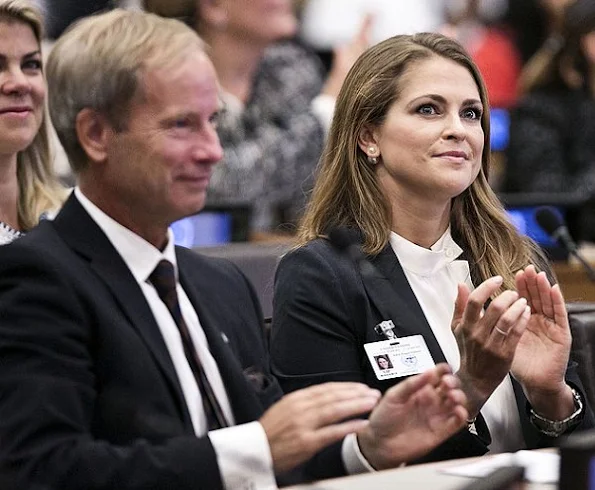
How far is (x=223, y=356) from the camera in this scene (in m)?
2.26

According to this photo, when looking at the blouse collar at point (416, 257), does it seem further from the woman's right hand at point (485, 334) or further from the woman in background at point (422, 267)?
the woman's right hand at point (485, 334)

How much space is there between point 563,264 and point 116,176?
338 centimetres

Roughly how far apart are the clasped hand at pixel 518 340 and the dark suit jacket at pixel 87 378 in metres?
0.60

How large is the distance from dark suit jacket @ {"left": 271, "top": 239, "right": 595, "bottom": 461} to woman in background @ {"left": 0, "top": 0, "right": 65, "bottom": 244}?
86 cm

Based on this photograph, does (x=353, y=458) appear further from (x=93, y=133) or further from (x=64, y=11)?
(x=64, y=11)

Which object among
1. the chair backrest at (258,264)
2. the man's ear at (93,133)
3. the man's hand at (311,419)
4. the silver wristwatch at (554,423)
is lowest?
the silver wristwatch at (554,423)

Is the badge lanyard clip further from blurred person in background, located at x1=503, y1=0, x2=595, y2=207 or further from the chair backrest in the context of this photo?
blurred person in background, located at x1=503, y1=0, x2=595, y2=207

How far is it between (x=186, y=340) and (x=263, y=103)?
436 centimetres

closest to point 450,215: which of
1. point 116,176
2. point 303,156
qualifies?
point 116,176

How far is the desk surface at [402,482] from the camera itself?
2078mm

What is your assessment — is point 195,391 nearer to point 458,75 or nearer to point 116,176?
point 116,176

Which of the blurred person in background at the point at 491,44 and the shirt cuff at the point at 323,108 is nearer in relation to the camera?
the shirt cuff at the point at 323,108

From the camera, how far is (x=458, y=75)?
3148mm

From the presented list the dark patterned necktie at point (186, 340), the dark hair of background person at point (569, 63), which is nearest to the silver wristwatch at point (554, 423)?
the dark patterned necktie at point (186, 340)
